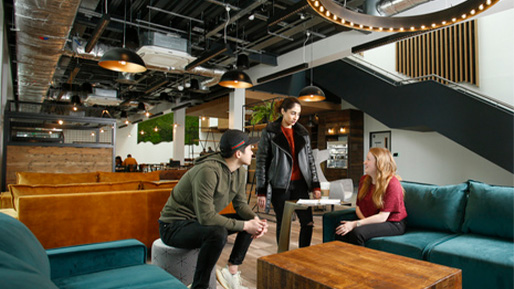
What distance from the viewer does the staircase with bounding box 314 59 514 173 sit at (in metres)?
7.03

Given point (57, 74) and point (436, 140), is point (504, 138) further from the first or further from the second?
point (57, 74)

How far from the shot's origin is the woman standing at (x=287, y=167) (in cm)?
304

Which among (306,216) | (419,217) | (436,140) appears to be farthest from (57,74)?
(436,140)

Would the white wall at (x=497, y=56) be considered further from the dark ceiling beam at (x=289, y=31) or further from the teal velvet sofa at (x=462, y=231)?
the teal velvet sofa at (x=462, y=231)

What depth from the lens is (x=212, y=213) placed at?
222 cm

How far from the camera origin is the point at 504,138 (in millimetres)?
6949

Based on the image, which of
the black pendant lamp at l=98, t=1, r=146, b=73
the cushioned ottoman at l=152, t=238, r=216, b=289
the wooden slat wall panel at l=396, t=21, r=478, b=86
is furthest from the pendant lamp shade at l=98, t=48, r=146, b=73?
the wooden slat wall panel at l=396, t=21, r=478, b=86

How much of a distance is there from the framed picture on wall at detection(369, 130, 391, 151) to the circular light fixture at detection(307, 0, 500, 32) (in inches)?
383

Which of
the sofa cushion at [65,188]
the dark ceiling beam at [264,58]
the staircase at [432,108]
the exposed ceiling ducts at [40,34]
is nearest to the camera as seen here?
the sofa cushion at [65,188]

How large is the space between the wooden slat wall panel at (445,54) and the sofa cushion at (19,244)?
10.9m

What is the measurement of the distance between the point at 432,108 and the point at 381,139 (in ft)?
12.9

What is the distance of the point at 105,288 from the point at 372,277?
1.27 m

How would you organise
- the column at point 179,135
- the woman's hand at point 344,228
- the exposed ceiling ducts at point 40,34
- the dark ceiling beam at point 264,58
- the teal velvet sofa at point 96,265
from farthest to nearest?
the column at point 179,135
the dark ceiling beam at point 264,58
the exposed ceiling ducts at point 40,34
the woman's hand at point 344,228
the teal velvet sofa at point 96,265

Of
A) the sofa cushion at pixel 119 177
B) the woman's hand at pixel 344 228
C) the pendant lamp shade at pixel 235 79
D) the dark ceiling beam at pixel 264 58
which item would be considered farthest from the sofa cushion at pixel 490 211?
the dark ceiling beam at pixel 264 58
